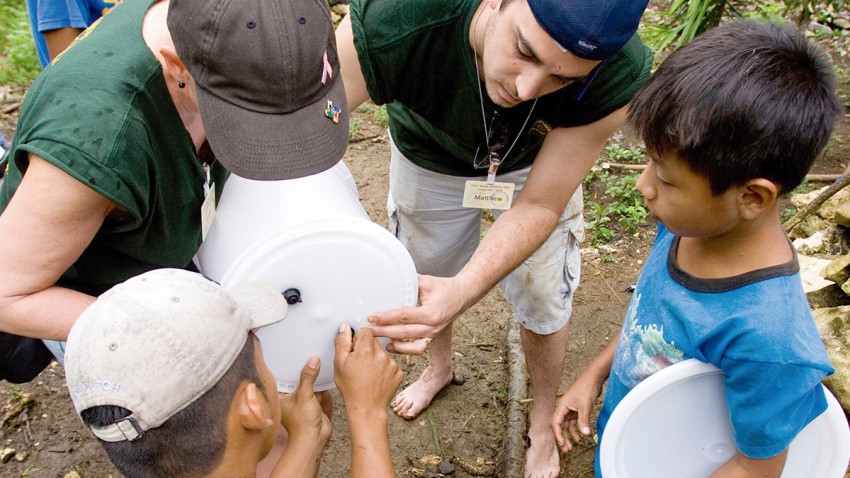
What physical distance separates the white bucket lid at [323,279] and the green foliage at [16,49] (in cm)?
476

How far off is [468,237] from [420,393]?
78cm

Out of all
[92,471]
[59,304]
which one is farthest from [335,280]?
[92,471]

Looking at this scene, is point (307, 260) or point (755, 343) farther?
point (307, 260)

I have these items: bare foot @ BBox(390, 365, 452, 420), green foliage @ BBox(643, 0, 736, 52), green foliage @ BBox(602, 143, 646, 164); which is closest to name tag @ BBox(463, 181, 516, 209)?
bare foot @ BBox(390, 365, 452, 420)

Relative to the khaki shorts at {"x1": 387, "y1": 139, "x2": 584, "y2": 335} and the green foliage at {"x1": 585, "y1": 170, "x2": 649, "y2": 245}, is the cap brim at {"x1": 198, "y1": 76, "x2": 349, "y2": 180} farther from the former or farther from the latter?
the green foliage at {"x1": 585, "y1": 170, "x2": 649, "y2": 245}

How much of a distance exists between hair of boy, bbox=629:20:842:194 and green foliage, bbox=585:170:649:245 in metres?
2.51

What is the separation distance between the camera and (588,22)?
1.60 m

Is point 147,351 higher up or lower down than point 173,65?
lower down

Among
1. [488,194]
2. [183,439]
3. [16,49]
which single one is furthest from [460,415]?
[16,49]

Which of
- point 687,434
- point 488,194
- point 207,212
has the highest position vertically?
point 207,212

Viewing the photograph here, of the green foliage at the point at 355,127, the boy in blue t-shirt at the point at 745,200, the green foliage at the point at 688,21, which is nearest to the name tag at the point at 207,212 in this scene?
the boy in blue t-shirt at the point at 745,200

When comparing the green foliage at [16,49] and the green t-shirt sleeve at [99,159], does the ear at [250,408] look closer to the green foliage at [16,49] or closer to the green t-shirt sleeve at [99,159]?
the green t-shirt sleeve at [99,159]

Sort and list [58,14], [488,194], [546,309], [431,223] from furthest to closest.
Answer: [58,14]
[431,223]
[546,309]
[488,194]

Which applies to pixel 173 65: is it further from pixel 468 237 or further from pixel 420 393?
pixel 420 393
